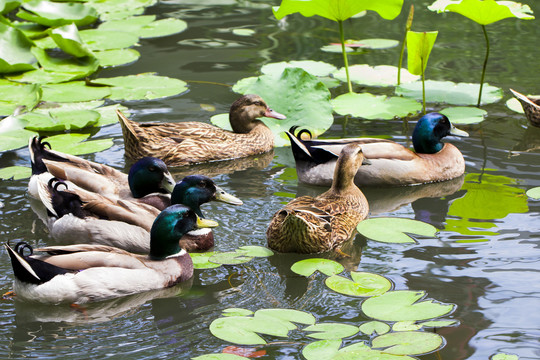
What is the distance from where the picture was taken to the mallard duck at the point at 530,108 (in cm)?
859

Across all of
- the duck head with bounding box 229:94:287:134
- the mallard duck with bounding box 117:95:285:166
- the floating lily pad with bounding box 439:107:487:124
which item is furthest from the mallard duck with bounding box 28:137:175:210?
the floating lily pad with bounding box 439:107:487:124

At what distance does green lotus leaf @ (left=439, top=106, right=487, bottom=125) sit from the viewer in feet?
27.9

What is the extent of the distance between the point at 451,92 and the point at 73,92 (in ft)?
14.1

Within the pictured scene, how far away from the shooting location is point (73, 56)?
10625 mm

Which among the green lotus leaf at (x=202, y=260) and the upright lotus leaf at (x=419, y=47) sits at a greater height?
the upright lotus leaf at (x=419, y=47)

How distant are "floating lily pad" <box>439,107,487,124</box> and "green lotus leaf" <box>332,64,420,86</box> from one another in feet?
3.32

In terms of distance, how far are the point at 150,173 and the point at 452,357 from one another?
9.91ft

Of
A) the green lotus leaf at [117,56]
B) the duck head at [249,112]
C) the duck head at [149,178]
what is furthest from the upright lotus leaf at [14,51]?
the duck head at [149,178]

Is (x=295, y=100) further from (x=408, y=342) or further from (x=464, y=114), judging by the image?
(x=408, y=342)

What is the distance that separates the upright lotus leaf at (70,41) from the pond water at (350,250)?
0.41 metres

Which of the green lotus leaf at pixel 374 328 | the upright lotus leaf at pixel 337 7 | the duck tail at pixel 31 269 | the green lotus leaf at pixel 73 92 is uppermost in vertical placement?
the upright lotus leaf at pixel 337 7

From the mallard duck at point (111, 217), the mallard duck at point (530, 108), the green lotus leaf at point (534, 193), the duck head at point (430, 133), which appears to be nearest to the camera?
the mallard duck at point (111, 217)

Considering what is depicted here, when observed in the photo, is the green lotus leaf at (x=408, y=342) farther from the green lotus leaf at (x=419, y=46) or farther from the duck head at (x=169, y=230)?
the green lotus leaf at (x=419, y=46)

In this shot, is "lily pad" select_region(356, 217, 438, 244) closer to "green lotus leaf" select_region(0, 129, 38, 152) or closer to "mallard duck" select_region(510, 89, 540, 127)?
"mallard duck" select_region(510, 89, 540, 127)
